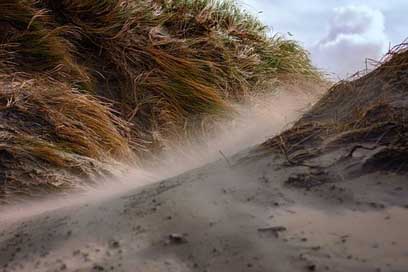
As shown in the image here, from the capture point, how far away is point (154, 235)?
2.24 metres

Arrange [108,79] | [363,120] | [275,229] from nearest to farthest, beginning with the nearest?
[275,229] < [363,120] < [108,79]

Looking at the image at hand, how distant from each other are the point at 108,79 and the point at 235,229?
3.26 m

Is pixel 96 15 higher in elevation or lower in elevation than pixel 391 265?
higher

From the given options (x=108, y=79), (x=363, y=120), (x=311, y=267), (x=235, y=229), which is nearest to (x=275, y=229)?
(x=235, y=229)

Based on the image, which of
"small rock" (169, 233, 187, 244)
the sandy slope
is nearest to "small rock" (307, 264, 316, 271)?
the sandy slope

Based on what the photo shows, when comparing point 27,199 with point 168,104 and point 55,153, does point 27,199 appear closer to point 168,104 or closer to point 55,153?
point 55,153

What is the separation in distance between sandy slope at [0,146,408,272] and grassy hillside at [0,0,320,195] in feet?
3.67

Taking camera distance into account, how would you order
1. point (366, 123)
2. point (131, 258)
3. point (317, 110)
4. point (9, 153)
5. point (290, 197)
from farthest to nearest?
1. point (9, 153)
2. point (317, 110)
3. point (366, 123)
4. point (290, 197)
5. point (131, 258)

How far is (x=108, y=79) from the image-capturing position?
5.14m

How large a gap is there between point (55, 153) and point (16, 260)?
1.44 meters

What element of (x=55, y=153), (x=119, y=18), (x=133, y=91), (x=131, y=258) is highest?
(x=119, y=18)

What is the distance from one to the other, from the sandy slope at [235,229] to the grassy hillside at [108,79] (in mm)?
1119

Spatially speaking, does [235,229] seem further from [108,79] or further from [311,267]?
[108,79]

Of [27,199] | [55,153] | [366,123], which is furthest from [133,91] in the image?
[366,123]
